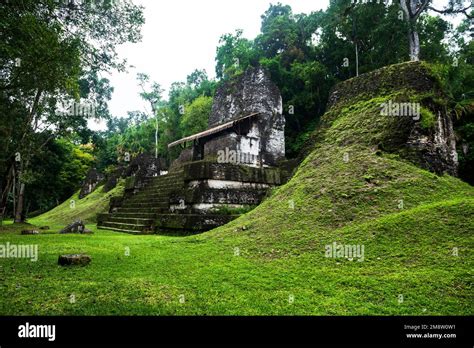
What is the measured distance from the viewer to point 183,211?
9320 millimetres

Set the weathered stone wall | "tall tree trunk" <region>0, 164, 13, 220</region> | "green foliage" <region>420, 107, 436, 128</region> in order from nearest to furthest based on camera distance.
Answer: "green foliage" <region>420, 107, 436, 128</region> < the weathered stone wall < "tall tree trunk" <region>0, 164, 13, 220</region>

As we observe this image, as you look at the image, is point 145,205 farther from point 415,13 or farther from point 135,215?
point 415,13

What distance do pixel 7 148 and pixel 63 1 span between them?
672cm

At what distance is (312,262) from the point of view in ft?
13.6

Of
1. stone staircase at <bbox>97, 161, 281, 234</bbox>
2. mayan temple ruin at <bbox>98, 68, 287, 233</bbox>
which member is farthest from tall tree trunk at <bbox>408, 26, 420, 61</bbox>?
stone staircase at <bbox>97, 161, 281, 234</bbox>

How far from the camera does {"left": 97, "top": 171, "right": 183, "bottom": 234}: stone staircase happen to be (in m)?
10.1

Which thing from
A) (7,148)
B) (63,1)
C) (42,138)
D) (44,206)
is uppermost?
(63,1)

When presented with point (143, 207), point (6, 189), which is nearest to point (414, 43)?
point (143, 207)

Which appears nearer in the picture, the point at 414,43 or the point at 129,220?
the point at 129,220

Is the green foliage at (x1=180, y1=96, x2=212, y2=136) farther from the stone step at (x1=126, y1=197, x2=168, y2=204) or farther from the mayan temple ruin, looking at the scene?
the stone step at (x1=126, y1=197, x2=168, y2=204)

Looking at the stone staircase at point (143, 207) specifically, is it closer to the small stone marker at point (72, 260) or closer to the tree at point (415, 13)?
the small stone marker at point (72, 260)

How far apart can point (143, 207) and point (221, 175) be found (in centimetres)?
414
